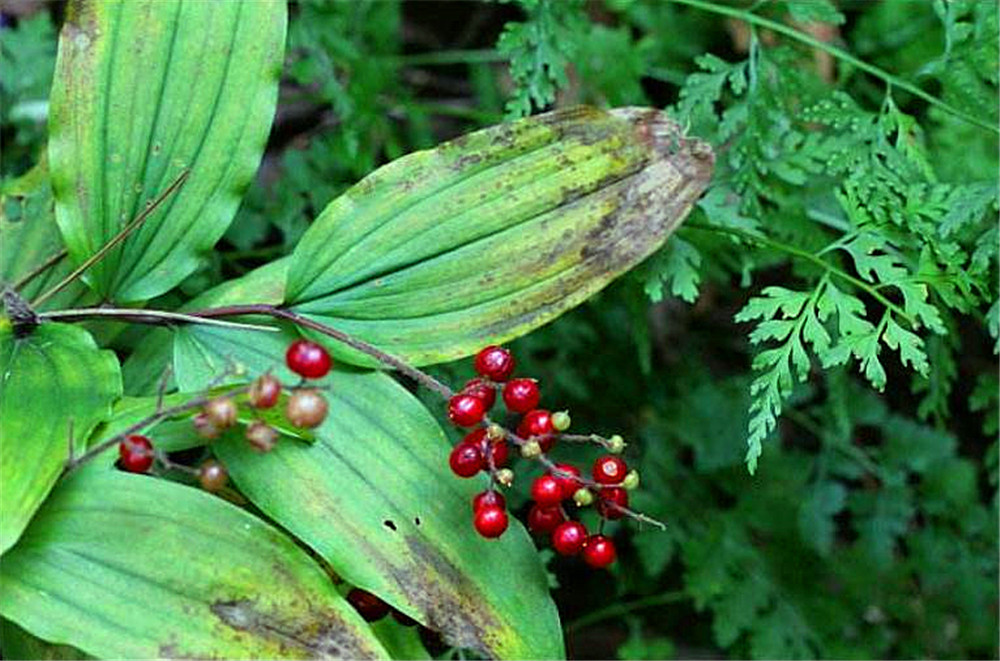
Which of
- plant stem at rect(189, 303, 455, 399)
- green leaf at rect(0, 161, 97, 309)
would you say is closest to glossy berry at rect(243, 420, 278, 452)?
plant stem at rect(189, 303, 455, 399)

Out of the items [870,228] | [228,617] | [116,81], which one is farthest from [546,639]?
[116,81]

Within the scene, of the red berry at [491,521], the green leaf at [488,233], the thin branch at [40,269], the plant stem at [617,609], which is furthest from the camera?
the plant stem at [617,609]

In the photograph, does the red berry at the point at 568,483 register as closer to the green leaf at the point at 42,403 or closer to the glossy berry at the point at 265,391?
the glossy berry at the point at 265,391

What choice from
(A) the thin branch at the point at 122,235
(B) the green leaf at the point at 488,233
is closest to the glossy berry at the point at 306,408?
(B) the green leaf at the point at 488,233

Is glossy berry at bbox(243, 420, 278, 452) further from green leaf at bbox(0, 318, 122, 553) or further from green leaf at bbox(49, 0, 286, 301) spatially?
green leaf at bbox(49, 0, 286, 301)

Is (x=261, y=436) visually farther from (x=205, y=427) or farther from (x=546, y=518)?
(x=546, y=518)

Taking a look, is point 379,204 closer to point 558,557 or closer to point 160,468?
point 160,468
